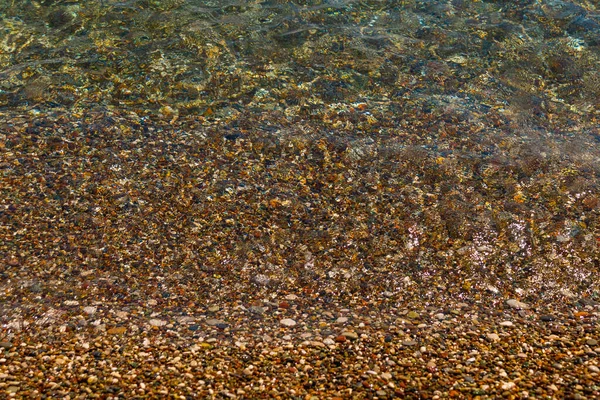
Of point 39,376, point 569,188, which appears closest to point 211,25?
point 569,188

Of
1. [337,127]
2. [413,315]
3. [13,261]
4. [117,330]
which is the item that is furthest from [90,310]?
[337,127]

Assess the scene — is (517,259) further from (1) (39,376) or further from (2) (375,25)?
(2) (375,25)

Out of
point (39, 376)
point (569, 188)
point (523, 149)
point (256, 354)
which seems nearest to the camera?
point (39, 376)

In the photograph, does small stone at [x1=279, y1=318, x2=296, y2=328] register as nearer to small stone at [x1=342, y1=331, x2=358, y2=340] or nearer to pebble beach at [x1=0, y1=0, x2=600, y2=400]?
pebble beach at [x1=0, y1=0, x2=600, y2=400]

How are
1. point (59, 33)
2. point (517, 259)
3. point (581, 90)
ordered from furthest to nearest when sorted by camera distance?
point (59, 33) → point (581, 90) → point (517, 259)

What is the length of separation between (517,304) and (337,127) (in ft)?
12.4

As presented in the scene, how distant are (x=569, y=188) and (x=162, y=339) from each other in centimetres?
549

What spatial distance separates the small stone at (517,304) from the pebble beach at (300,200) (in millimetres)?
58

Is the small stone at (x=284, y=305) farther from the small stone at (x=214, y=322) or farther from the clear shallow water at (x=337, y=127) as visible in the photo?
the small stone at (x=214, y=322)

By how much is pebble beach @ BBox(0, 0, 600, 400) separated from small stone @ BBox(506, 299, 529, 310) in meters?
0.06

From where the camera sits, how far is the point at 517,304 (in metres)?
6.38

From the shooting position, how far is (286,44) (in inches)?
418

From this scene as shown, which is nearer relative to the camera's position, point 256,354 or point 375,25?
point 256,354

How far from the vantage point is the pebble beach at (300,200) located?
548cm
